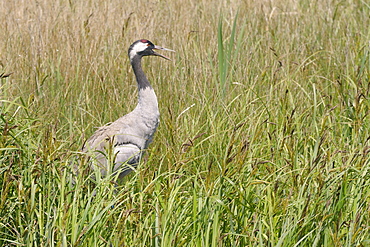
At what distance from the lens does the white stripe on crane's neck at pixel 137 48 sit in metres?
4.77

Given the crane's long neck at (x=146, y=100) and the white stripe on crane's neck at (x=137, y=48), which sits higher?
the white stripe on crane's neck at (x=137, y=48)

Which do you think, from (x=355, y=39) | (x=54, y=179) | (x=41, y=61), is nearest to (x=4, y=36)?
(x=41, y=61)

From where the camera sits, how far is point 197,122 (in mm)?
4086

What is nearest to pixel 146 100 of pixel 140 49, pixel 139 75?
pixel 139 75

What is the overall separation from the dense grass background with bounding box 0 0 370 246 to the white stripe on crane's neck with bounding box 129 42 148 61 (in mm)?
324

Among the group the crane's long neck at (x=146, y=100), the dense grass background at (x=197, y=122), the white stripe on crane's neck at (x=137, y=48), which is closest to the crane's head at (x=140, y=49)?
the white stripe on crane's neck at (x=137, y=48)

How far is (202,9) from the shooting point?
6738 mm

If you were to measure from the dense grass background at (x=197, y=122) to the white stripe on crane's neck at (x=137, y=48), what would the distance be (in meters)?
0.32

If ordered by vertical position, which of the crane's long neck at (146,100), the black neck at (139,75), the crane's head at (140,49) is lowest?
the crane's long neck at (146,100)

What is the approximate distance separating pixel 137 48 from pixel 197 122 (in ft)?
3.42

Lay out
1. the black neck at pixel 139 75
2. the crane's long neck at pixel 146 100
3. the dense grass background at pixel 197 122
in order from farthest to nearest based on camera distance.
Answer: the black neck at pixel 139 75 → the crane's long neck at pixel 146 100 → the dense grass background at pixel 197 122

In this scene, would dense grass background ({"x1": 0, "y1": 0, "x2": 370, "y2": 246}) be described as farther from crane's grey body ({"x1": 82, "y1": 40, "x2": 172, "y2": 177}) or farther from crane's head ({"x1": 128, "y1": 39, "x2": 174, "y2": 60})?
crane's head ({"x1": 128, "y1": 39, "x2": 174, "y2": 60})

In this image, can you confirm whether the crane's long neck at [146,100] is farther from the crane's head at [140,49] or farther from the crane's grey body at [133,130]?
the crane's head at [140,49]

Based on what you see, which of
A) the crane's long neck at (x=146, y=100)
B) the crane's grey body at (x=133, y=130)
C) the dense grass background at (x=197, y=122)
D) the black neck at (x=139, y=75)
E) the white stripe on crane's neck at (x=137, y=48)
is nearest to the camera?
the dense grass background at (x=197, y=122)
